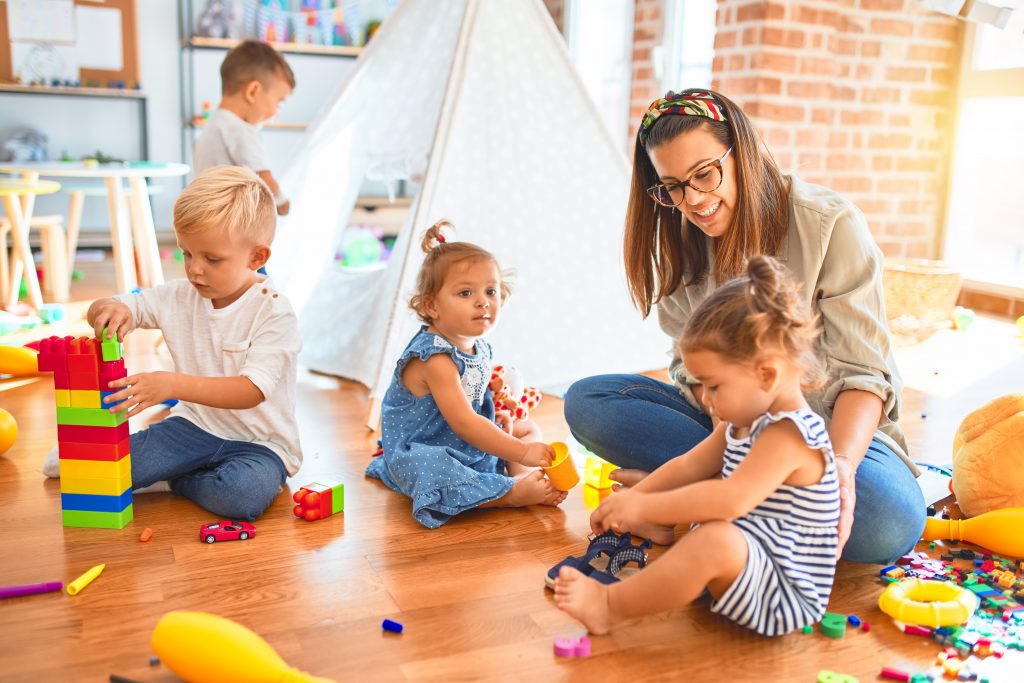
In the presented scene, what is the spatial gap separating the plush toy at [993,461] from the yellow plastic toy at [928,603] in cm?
32

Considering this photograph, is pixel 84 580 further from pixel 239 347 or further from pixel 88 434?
pixel 239 347

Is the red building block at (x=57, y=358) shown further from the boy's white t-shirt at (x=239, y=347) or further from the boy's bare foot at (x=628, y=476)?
the boy's bare foot at (x=628, y=476)

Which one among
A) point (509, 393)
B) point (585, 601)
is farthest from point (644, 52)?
point (585, 601)

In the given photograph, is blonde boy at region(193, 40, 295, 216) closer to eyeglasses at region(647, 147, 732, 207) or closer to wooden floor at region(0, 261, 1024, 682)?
wooden floor at region(0, 261, 1024, 682)

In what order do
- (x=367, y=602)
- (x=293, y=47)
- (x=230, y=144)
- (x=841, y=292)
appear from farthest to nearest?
1. (x=293, y=47)
2. (x=230, y=144)
3. (x=841, y=292)
4. (x=367, y=602)

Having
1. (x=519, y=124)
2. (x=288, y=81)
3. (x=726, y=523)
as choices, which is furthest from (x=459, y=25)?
(x=726, y=523)

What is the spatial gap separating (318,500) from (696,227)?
0.80 metres

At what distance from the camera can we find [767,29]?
3.34 m

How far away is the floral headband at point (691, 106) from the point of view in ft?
4.70

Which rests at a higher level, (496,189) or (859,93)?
(859,93)

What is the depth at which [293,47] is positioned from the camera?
538 centimetres

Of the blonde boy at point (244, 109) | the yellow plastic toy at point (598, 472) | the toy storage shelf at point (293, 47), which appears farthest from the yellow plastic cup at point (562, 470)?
the toy storage shelf at point (293, 47)

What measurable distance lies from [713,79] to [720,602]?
2772mm

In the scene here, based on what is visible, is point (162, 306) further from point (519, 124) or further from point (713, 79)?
point (713, 79)
